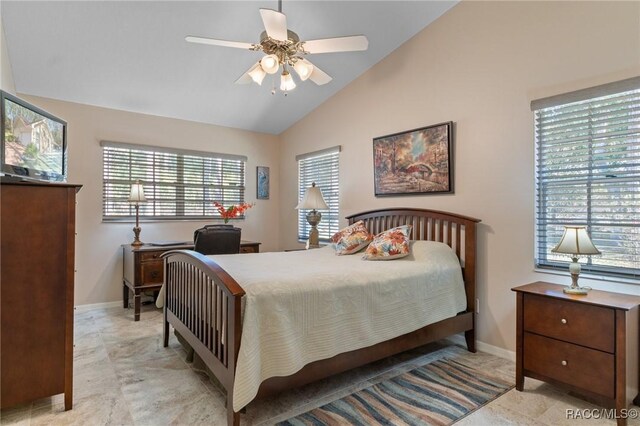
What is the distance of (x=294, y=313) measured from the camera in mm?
1938

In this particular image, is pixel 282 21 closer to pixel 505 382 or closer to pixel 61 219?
pixel 61 219

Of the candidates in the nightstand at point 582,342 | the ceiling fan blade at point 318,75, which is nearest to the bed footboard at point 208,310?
the ceiling fan blade at point 318,75

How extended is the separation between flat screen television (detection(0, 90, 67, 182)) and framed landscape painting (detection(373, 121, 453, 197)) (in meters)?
2.86

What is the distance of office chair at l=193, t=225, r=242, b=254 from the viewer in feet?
11.8

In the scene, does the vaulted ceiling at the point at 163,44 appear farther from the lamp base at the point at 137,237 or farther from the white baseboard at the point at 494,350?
the white baseboard at the point at 494,350

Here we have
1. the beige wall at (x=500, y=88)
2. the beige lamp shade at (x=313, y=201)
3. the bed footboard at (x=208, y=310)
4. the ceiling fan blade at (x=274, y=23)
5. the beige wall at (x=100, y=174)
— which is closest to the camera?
the bed footboard at (x=208, y=310)

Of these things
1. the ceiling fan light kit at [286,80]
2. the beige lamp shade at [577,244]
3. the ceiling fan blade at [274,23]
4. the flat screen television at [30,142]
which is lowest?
the beige lamp shade at [577,244]

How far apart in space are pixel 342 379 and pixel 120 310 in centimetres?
302

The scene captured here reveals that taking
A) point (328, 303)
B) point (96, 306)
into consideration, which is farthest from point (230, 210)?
point (328, 303)

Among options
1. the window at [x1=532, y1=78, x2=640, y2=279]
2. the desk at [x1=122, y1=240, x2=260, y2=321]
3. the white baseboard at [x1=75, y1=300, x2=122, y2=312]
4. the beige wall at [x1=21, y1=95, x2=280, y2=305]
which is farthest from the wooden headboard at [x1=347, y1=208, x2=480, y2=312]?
the white baseboard at [x1=75, y1=300, x2=122, y2=312]

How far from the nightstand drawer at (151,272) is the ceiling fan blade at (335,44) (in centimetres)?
283

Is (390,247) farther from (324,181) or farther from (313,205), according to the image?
(324,181)

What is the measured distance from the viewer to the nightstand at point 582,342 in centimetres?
190

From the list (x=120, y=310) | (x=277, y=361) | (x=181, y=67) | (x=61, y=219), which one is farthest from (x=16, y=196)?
(x=120, y=310)
